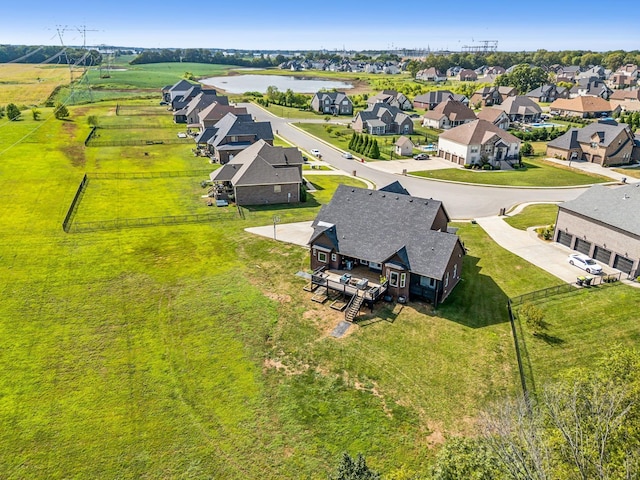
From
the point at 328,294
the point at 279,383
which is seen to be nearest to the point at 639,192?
the point at 328,294

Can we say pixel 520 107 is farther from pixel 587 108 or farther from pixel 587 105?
pixel 587 105

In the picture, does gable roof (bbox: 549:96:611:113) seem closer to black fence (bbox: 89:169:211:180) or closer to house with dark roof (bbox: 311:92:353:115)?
house with dark roof (bbox: 311:92:353:115)

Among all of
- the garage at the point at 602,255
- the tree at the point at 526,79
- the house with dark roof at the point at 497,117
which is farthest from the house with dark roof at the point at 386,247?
the tree at the point at 526,79

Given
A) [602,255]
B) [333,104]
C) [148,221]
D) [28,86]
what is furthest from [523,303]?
[28,86]

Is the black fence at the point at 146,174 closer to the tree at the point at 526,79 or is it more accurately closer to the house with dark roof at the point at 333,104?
the house with dark roof at the point at 333,104

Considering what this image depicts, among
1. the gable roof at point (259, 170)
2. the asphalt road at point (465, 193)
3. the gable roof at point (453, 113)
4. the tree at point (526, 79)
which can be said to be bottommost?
the asphalt road at point (465, 193)

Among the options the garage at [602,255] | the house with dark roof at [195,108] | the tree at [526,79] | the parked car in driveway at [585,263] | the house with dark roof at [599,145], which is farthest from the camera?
the tree at [526,79]

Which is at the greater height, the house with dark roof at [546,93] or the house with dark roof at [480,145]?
the house with dark roof at [546,93]

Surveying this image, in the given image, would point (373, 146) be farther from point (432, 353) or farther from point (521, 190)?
point (432, 353)
